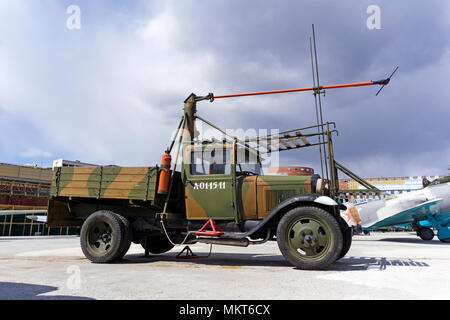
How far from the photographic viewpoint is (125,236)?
5781 millimetres

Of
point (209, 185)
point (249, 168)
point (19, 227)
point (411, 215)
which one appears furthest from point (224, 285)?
point (19, 227)

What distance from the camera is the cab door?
18.6 ft

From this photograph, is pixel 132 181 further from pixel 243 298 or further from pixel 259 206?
pixel 243 298

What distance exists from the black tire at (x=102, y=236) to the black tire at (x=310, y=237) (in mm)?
3031

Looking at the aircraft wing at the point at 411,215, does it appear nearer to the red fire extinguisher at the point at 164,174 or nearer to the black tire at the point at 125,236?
the red fire extinguisher at the point at 164,174

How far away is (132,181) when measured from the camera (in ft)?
19.5

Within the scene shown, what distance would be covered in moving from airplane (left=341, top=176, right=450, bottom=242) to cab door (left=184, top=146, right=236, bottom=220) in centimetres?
901

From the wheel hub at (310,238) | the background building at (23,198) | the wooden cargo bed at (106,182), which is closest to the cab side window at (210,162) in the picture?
the wooden cargo bed at (106,182)

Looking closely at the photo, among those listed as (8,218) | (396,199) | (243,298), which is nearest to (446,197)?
(396,199)

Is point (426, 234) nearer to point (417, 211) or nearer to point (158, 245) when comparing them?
point (417, 211)

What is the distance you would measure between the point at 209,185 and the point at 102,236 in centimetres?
234

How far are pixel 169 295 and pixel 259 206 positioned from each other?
2800mm

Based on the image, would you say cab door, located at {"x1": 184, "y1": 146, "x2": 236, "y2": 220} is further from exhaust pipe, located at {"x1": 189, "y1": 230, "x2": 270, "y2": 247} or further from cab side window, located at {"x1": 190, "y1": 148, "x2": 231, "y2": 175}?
exhaust pipe, located at {"x1": 189, "y1": 230, "x2": 270, "y2": 247}
